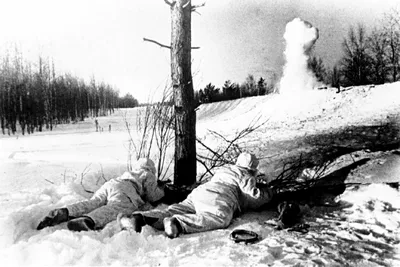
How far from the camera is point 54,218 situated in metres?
3.23

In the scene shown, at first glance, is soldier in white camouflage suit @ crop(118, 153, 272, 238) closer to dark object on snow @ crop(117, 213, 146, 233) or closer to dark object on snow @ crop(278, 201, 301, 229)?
dark object on snow @ crop(117, 213, 146, 233)

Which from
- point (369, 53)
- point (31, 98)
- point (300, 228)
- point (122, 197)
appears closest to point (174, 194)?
point (122, 197)

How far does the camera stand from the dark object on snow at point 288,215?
3211 mm

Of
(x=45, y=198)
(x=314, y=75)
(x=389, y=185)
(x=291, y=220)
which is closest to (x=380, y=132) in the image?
(x=314, y=75)

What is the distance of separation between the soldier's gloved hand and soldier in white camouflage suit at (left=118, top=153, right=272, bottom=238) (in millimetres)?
605

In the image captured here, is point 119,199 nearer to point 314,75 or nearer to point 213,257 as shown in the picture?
point 213,257

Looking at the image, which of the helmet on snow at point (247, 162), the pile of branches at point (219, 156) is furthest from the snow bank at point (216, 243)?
the pile of branches at point (219, 156)

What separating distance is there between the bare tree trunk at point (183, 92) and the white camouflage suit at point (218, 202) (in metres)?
1.50

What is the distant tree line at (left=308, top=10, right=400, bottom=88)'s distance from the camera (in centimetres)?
614

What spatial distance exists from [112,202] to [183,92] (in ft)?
7.19

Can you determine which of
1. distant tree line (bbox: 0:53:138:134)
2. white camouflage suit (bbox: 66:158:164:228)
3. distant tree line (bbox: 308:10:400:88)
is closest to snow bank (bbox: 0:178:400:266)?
white camouflage suit (bbox: 66:158:164:228)

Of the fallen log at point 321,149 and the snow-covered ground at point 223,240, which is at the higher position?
the fallen log at point 321,149

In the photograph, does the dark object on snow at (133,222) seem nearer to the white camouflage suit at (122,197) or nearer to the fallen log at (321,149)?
the white camouflage suit at (122,197)

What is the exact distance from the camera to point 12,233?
2.96 metres
